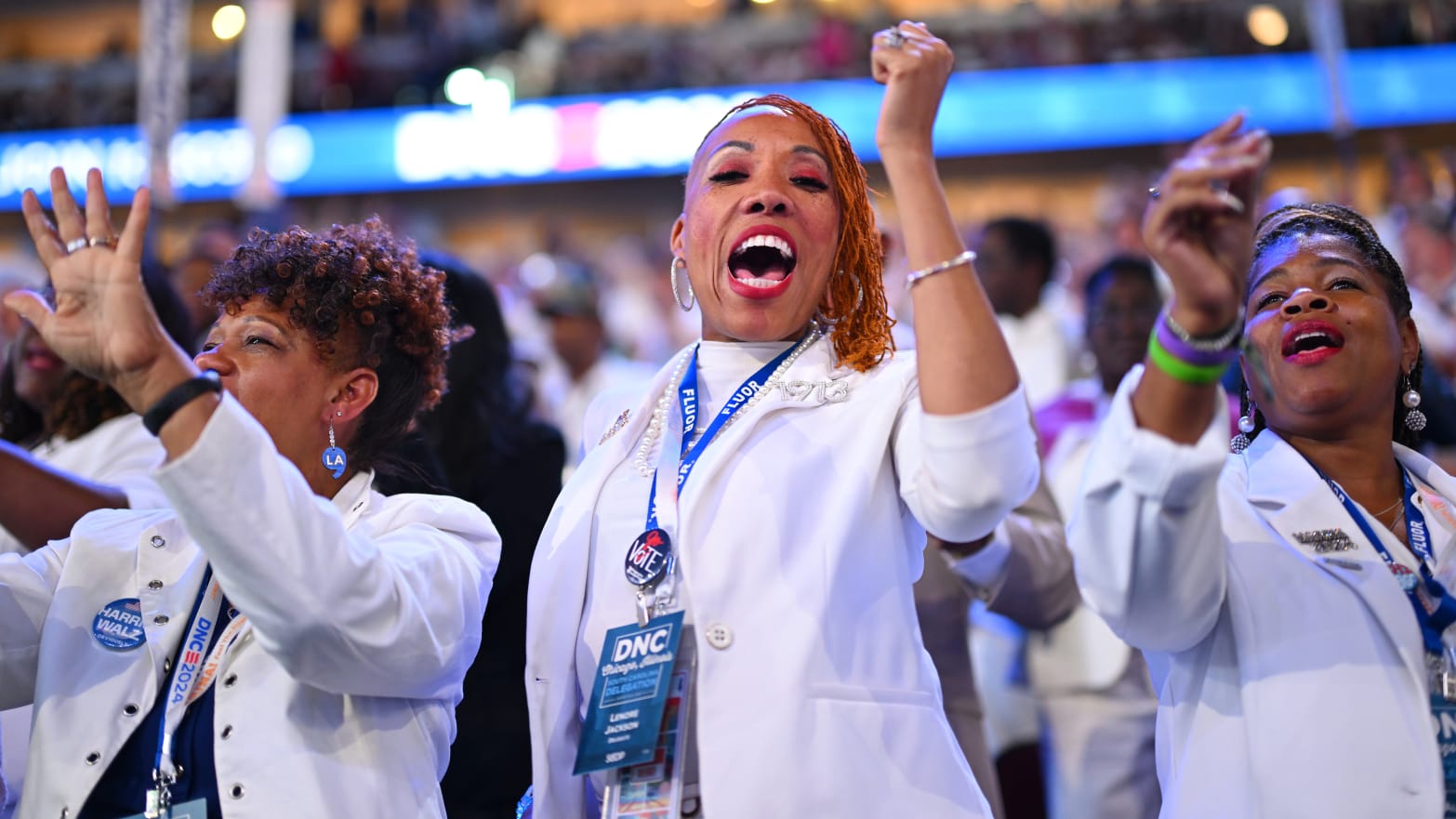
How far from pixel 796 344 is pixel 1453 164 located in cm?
863

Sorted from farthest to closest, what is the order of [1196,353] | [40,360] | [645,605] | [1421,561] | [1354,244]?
1. [40,360]
2. [1354,244]
3. [1421,561]
4. [645,605]
5. [1196,353]

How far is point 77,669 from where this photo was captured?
2.26m

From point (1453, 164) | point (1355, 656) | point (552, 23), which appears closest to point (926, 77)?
point (1355, 656)

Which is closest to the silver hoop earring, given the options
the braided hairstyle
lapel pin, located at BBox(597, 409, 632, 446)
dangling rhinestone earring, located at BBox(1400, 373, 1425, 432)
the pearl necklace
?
the pearl necklace

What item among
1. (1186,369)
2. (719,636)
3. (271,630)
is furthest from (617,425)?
(1186,369)

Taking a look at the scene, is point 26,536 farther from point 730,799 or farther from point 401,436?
point 730,799

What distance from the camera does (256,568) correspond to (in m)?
1.86

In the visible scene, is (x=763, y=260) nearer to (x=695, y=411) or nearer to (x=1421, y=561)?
(x=695, y=411)

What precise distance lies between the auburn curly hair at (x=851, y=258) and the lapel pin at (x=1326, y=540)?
74 cm

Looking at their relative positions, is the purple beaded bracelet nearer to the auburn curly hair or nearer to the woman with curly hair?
the auburn curly hair

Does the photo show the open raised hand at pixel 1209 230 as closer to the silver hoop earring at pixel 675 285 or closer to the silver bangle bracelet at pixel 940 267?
the silver bangle bracelet at pixel 940 267

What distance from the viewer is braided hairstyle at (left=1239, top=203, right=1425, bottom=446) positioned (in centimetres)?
247

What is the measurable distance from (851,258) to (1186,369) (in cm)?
78

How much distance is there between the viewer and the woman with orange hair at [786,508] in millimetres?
1907
